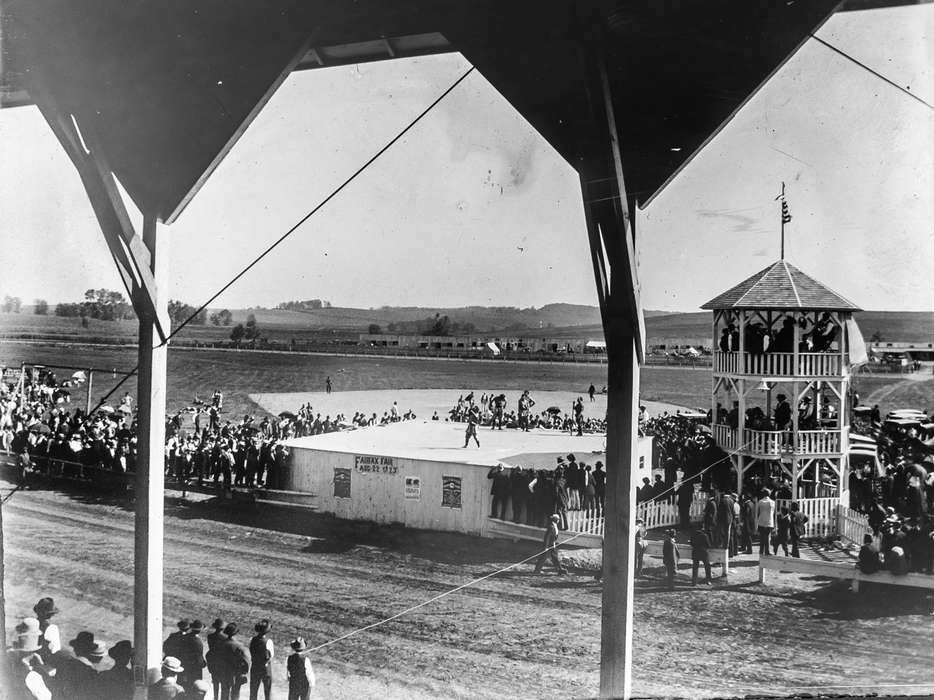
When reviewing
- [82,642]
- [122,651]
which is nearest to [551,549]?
[122,651]

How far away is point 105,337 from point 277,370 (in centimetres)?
395

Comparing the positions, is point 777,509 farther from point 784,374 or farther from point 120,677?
point 120,677

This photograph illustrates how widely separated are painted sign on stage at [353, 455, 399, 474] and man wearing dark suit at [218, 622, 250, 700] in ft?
9.77

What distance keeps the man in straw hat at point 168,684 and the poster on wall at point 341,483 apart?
3255mm

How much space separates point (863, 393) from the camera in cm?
443

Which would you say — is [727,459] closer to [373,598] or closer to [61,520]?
[373,598]

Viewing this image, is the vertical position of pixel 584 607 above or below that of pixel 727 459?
below

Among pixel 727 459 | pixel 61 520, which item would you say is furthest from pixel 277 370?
pixel 727 459

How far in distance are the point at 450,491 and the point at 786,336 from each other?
3.48m

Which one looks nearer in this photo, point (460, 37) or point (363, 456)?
point (460, 37)

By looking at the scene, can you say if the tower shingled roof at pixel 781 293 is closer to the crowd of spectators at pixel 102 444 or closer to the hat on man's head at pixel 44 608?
the hat on man's head at pixel 44 608

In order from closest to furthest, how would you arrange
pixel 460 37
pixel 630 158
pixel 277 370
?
1. pixel 460 37
2. pixel 630 158
3. pixel 277 370

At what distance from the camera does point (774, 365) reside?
4645 millimetres

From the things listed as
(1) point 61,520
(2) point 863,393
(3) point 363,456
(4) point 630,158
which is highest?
(4) point 630,158
